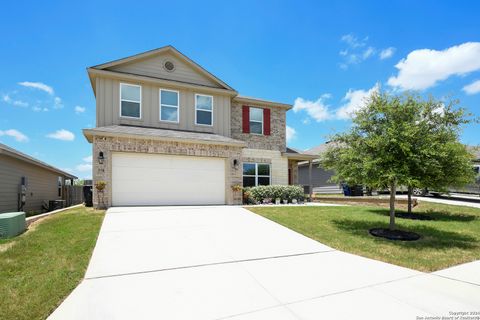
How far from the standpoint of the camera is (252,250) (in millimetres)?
5953

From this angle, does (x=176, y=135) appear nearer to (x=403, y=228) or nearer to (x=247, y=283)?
(x=247, y=283)

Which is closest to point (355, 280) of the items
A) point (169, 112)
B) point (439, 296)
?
point (439, 296)

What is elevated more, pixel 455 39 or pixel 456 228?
pixel 455 39

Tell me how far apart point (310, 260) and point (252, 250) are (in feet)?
4.26

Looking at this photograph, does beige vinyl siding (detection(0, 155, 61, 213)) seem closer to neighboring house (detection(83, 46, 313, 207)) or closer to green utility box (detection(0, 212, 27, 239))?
neighboring house (detection(83, 46, 313, 207))

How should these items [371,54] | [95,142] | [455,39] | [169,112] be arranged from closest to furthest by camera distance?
[95,142], [455,39], [169,112], [371,54]

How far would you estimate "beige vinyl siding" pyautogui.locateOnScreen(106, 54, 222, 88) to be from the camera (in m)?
14.1

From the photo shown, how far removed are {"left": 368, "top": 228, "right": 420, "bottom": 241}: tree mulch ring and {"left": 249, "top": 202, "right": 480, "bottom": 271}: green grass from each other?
208mm

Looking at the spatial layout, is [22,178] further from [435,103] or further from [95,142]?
[435,103]

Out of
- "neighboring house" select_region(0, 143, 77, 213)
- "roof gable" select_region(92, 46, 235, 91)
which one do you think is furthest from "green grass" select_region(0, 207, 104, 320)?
"roof gable" select_region(92, 46, 235, 91)

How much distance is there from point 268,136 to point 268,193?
13.5ft

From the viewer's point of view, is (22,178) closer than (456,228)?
No

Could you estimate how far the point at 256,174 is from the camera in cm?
1576

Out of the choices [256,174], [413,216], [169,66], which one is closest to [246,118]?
[256,174]
